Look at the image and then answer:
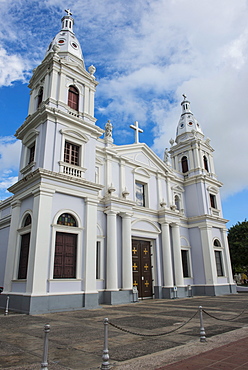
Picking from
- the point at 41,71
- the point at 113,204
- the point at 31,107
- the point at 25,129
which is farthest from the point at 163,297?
the point at 41,71

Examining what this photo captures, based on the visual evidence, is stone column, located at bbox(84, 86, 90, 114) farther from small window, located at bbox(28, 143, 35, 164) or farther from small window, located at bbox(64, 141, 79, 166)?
small window, located at bbox(28, 143, 35, 164)

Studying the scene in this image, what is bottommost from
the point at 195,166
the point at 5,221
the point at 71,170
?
the point at 5,221

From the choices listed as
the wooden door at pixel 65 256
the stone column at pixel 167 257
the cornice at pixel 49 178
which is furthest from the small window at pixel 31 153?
the stone column at pixel 167 257

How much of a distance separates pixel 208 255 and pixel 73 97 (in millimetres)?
15668

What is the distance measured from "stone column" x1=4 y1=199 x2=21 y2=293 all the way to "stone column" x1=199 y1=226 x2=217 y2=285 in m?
14.7

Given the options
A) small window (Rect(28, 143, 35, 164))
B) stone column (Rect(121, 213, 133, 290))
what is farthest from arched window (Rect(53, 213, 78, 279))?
small window (Rect(28, 143, 35, 164))

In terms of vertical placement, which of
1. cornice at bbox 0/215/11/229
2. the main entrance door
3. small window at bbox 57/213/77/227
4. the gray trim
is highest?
cornice at bbox 0/215/11/229

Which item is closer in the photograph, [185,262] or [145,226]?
[145,226]

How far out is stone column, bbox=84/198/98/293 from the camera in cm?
1364

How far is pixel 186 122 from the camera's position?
28375 millimetres

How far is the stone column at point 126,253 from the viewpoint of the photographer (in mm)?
16484

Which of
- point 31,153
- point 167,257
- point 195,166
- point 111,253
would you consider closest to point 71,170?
point 31,153

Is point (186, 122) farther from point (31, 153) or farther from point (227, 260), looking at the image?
point (31, 153)

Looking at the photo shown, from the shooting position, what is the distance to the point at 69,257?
1356 centimetres
